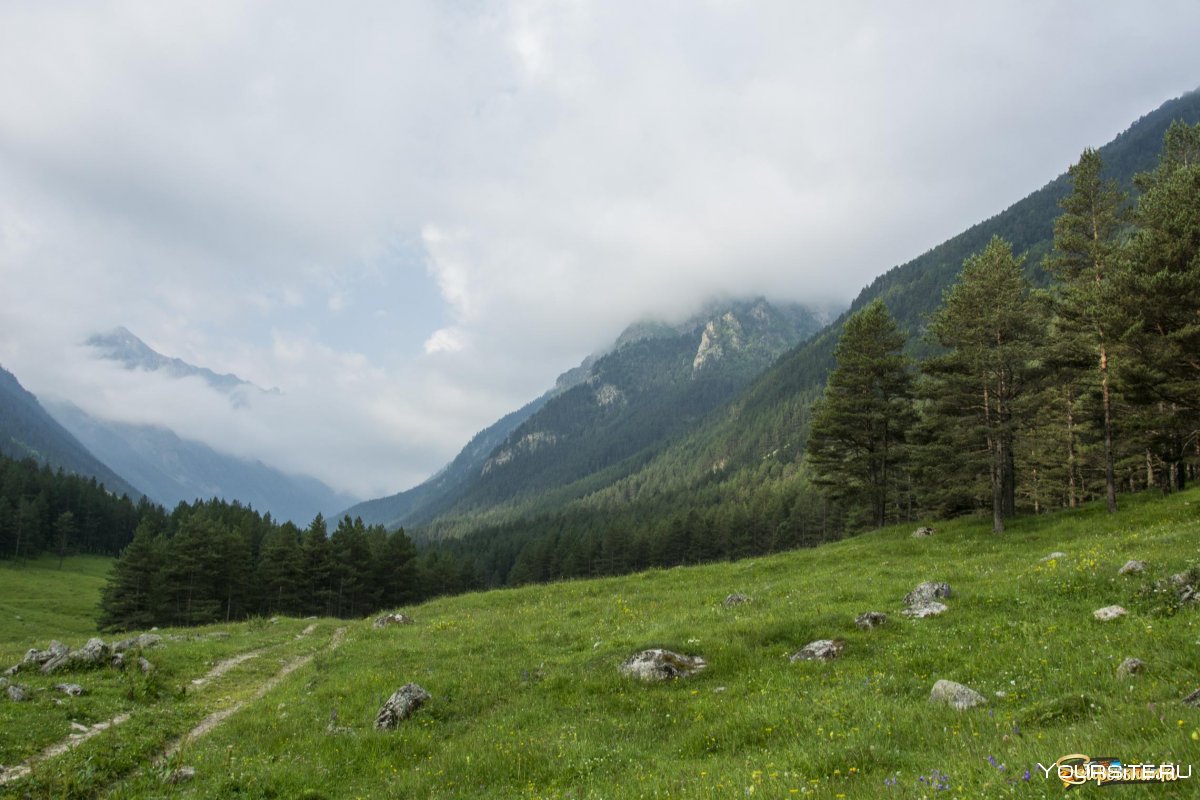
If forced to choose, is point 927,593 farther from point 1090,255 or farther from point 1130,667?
point 1090,255

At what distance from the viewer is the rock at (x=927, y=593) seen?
18.3 m

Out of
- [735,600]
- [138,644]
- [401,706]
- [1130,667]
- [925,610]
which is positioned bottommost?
[138,644]

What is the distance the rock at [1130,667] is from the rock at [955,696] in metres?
2.26

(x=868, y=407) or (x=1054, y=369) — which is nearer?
(x=1054, y=369)

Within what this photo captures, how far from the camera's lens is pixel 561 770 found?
10.5m

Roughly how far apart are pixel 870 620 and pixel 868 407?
30.7 metres

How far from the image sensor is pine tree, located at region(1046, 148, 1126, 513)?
103 ft

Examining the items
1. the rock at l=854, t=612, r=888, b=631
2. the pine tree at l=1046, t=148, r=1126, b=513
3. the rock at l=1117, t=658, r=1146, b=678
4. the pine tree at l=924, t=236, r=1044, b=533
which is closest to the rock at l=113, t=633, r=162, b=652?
the rock at l=854, t=612, r=888, b=631

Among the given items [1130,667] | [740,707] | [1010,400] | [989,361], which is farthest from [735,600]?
A: [1010,400]

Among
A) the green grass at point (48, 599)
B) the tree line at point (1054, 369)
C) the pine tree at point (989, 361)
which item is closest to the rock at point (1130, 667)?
the tree line at point (1054, 369)

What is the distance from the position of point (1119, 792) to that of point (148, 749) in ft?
59.9

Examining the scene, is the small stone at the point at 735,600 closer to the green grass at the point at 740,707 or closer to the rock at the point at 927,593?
the green grass at the point at 740,707

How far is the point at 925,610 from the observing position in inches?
679

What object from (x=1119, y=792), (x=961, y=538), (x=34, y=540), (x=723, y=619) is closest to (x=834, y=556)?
(x=961, y=538)
